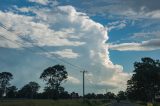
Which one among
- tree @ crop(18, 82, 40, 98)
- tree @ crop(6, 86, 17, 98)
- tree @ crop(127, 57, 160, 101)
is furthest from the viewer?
tree @ crop(18, 82, 40, 98)

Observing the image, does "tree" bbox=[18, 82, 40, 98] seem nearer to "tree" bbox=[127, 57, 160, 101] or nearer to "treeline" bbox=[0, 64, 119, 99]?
"treeline" bbox=[0, 64, 119, 99]

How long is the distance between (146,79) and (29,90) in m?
70.7

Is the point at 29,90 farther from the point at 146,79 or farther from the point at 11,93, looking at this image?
the point at 146,79

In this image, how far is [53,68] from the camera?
132750mm

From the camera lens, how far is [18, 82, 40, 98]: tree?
174125mm

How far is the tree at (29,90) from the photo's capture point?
17412 cm

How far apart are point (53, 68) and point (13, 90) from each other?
1649 inches

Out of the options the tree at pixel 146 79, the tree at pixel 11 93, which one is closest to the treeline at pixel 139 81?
the tree at pixel 146 79

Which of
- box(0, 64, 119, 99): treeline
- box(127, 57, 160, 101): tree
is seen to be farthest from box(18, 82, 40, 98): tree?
box(127, 57, 160, 101): tree

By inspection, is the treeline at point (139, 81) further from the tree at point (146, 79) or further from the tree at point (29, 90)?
the tree at point (29, 90)

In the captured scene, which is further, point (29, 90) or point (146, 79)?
point (29, 90)

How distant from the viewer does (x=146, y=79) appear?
415ft

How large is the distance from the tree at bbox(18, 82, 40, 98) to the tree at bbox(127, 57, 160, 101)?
195 ft

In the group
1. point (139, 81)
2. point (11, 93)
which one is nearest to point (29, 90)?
point (11, 93)
